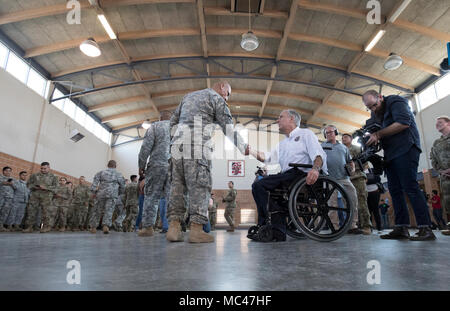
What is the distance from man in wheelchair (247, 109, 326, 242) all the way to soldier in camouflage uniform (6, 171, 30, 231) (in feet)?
23.2

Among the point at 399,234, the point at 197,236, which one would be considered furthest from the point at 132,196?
the point at 399,234

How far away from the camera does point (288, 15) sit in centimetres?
717

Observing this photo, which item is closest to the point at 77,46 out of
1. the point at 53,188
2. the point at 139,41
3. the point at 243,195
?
the point at 139,41

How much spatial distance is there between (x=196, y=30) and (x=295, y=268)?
8156mm

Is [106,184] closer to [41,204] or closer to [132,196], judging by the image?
[132,196]

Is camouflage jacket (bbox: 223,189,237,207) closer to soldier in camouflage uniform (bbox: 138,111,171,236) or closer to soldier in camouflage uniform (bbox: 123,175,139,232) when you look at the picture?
soldier in camouflage uniform (bbox: 123,175,139,232)

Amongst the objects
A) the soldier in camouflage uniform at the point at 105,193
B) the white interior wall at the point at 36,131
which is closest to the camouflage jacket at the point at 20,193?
the white interior wall at the point at 36,131

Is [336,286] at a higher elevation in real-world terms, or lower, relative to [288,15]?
lower

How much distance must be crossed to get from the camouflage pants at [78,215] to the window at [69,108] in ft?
14.1

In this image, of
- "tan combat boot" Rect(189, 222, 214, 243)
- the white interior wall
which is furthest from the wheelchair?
the white interior wall

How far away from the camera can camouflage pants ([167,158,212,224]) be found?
78.5 inches

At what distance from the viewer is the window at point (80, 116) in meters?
11.3

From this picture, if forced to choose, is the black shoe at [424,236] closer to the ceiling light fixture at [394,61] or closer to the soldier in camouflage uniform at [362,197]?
the soldier in camouflage uniform at [362,197]
